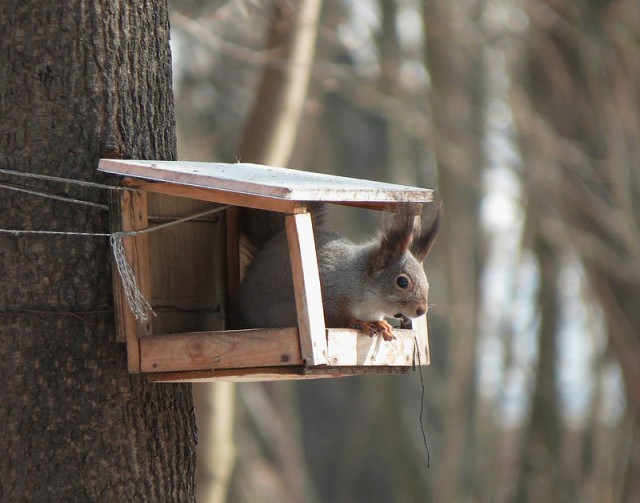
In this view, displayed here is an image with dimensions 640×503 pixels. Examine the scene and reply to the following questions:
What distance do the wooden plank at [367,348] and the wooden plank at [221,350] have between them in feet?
0.35

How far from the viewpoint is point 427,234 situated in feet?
8.61

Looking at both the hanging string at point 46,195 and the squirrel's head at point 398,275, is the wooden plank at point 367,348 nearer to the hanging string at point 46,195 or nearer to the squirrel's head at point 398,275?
the squirrel's head at point 398,275

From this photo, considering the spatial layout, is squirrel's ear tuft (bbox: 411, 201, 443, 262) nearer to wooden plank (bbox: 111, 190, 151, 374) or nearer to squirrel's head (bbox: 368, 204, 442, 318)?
squirrel's head (bbox: 368, 204, 442, 318)

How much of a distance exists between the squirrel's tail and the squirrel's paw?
382 mm

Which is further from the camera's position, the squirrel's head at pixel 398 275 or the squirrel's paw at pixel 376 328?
the squirrel's head at pixel 398 275

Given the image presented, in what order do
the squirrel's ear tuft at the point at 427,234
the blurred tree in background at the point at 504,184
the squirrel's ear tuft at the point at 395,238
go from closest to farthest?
the squirrel's ear tuft at the point at 395,238
the squirrel's ear tuft at the point at 427,234
the blurred tree in background at the point at 504,184

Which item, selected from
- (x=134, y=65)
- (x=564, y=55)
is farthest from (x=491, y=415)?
(x=134, y=65)

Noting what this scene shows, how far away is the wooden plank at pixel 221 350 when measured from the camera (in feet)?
6.67

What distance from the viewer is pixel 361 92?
220 inches

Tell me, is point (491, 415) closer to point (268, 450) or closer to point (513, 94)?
point (513, 94)

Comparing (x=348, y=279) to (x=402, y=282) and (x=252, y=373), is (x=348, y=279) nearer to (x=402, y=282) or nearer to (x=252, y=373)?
(x=402, y=282)

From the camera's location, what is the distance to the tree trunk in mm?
2062

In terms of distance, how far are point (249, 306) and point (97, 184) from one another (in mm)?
560

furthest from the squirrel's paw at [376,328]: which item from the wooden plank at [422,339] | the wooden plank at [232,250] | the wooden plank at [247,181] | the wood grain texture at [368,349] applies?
the wooden plank at [232,250]
